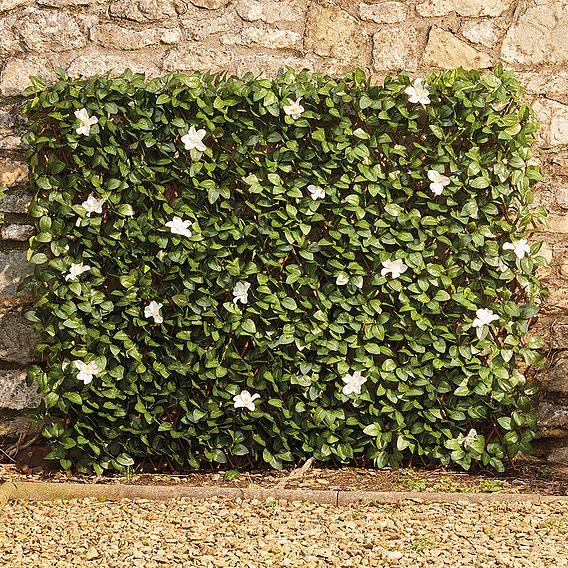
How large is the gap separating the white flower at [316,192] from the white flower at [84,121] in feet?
3.20

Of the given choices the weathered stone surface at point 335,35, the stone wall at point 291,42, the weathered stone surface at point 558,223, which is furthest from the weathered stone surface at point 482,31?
the weathered stone surface at point 558,223

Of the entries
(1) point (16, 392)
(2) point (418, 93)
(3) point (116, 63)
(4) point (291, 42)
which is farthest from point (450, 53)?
(1) point (16, 392)

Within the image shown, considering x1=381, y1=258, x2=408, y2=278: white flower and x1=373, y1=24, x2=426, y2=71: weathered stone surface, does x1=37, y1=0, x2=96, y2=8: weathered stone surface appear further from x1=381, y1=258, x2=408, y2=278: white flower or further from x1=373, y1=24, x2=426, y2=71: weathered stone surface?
x1=381, y1=258, x2=408, y2=278: white flower

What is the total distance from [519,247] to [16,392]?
237 cm

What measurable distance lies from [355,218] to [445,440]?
1.08m

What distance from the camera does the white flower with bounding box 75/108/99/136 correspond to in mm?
3648

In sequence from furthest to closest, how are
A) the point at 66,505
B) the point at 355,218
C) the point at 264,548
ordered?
the point at 355,218, the point at 66,505, the point at 264,548

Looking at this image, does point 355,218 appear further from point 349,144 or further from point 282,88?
point 282,88

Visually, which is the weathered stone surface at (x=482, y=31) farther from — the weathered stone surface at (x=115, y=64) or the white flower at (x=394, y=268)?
the weathered stone surface at (x=115, y=64)

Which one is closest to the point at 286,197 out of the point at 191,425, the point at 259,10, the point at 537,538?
the point at 259,10

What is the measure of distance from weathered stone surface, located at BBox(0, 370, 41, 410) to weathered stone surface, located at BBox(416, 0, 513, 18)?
8.10 feet

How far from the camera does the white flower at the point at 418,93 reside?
3.62m

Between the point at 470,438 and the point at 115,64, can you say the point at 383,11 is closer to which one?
the point at 115,64

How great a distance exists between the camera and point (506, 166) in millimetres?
3684
